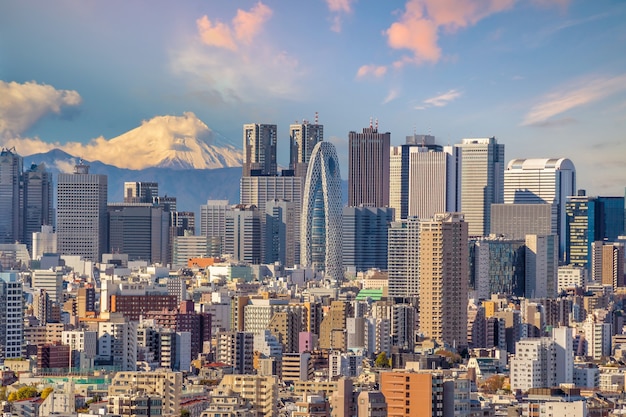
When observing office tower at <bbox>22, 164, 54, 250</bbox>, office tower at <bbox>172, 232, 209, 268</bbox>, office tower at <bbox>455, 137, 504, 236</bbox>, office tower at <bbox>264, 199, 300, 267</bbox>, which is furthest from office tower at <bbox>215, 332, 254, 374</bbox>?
office tower at <bbox>22, 164, 54, 250</bbox>

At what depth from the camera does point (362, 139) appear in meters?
82.4

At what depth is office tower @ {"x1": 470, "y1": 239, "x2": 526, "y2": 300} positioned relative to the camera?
186ft

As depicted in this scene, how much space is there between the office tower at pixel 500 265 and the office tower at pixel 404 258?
1.91 m

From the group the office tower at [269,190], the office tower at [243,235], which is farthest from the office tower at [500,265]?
the office tower at [269,190]

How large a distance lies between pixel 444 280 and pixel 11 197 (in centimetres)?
3876

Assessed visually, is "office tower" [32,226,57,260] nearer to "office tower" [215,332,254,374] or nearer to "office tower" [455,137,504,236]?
"office tower" [455,137,504,236]

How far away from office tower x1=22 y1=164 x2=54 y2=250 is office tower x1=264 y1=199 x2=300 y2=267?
907 cm

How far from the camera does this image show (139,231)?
257 ft

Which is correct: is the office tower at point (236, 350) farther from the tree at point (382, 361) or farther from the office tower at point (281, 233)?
the office tower at point (281, 233)

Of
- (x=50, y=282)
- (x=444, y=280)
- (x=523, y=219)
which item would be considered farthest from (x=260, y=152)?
(x=444, y=280)

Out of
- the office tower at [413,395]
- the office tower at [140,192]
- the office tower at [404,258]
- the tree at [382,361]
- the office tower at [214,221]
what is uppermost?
the office tower at [140,192]

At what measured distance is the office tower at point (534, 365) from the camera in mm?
33094

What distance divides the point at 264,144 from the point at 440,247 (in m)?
44.1

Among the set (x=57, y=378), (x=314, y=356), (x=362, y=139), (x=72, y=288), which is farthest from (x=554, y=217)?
(x=57, y=378)
